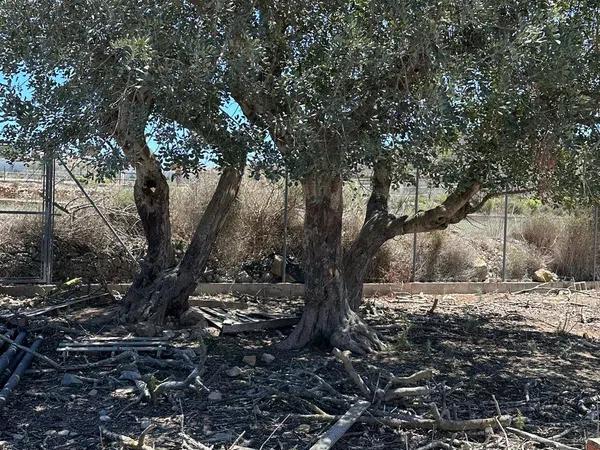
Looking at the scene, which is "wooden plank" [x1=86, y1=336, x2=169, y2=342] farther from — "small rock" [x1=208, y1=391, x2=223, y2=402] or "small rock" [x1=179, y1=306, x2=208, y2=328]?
"small rock" [x1=208, y1=391, x2=223, y2=402]

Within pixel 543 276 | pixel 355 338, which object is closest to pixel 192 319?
pixel 355 338

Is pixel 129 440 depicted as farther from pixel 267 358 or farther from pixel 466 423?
pixel 267 358

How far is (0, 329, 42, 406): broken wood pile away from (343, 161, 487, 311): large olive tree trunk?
4092mm

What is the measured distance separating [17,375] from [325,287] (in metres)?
3.59

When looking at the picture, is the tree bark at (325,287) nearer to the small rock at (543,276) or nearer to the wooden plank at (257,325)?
the wooden plank at (257,325)

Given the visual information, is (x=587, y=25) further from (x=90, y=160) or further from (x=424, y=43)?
(x=90, y=160)

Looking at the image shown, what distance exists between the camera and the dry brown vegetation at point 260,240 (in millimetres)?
12891

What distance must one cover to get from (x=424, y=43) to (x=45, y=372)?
5.03 meters

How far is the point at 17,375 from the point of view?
6.97 meters

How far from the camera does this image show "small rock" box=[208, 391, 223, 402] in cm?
655

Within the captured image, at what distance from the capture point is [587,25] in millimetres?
7184

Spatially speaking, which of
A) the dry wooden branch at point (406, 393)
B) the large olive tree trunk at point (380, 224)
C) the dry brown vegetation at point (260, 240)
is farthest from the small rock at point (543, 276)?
the dry wooden branch at point (406, 393)

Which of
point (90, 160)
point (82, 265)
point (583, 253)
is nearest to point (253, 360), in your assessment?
point (90, 160)

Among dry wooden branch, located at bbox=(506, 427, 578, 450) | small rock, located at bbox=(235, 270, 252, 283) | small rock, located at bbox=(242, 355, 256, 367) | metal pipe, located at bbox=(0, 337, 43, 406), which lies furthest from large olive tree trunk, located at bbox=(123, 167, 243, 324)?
dry wooden branch, located at bbox=(506, 427, 578, 450)
